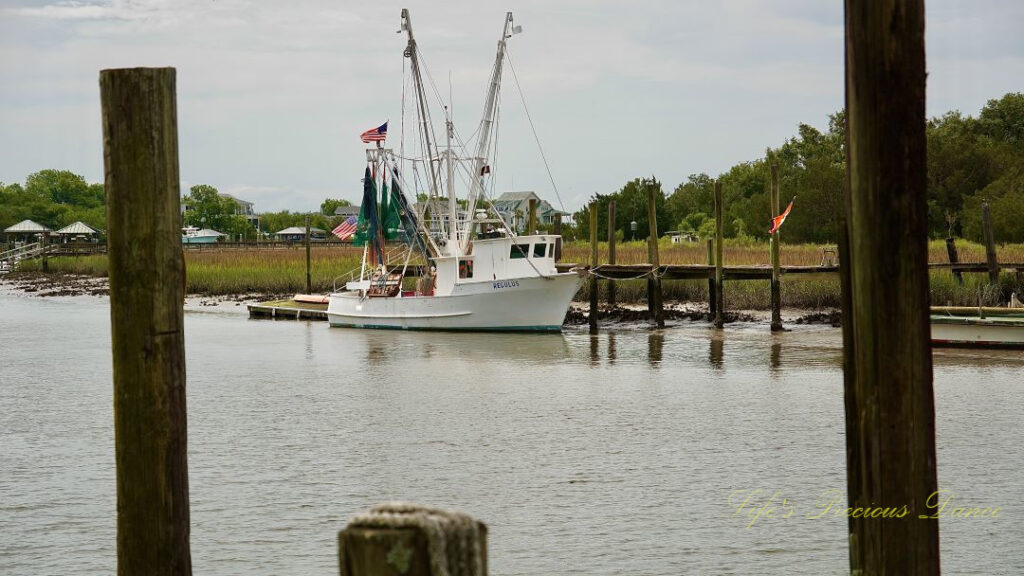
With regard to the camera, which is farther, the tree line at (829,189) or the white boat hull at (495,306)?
the tree line at (829,189)

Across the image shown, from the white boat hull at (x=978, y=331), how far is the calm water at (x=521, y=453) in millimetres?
421

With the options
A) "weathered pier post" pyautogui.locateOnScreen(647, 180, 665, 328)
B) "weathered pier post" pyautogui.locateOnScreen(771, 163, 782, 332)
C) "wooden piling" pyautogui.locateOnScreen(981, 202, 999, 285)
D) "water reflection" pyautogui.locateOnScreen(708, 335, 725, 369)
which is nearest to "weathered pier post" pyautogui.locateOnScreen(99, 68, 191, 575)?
"water reflection" pyautogui.locateOnScreen(708, 335, 725, 369)

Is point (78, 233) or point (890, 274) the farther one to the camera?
point (78, 233)

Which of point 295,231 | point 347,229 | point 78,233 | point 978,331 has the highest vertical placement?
point 295,231

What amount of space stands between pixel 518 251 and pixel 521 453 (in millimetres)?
17770

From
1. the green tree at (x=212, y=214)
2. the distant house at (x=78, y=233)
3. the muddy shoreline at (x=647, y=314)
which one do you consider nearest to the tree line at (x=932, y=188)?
the muddy shoreline at (x=647, y=314)

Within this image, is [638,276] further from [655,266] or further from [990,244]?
[990,244]

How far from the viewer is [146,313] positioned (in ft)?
16.7

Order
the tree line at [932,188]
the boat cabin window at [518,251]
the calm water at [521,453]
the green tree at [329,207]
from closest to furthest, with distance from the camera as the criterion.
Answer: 1. the calm water at [521,453]
2. the boat cabin window at [518,251]
3. the tree line at [932,188]
4. the green tree at [329,207]

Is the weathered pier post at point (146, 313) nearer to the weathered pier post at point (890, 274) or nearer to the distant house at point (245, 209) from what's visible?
the weathered pier post at point (890, 274)

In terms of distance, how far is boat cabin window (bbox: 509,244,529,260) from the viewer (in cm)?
3272

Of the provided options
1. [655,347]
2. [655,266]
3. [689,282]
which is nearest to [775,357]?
[655,347]

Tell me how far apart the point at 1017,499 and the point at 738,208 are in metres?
67.9

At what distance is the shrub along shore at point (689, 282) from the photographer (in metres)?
30.6
